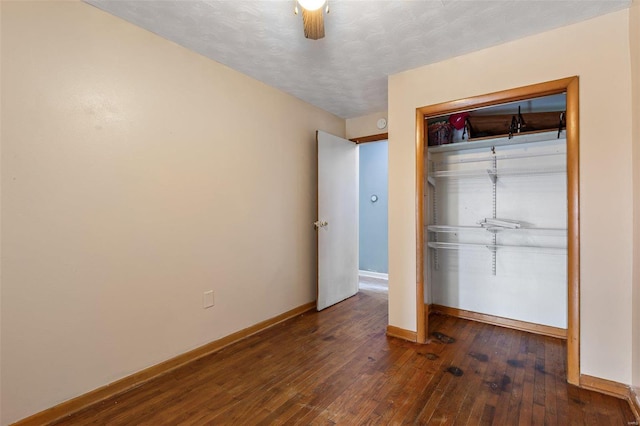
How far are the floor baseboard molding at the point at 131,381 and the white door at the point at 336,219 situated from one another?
3.20 feet

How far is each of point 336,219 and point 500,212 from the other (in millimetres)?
1742

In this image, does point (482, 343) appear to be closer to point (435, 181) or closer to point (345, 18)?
point (435, 181)

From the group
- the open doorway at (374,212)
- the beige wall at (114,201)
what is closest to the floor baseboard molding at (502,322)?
the open doorway at (374,212)

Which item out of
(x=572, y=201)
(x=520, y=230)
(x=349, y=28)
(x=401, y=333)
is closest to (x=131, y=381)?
(x=401, y=333)

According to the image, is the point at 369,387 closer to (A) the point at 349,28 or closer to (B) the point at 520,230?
(B) the point at 520,230

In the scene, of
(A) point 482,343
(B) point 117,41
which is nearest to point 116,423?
(B) point 117,41

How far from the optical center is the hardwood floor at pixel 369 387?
64.7 inches

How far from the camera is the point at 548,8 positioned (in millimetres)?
1802

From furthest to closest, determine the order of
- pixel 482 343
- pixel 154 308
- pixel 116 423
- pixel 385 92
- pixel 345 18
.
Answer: pixel 385 92, pixel 482 343, pixel 154 308, pixel 345 18, pixel 116 423

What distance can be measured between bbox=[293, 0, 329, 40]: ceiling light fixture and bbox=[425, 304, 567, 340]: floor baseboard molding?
7.56 feet

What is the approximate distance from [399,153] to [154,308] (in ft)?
7.56

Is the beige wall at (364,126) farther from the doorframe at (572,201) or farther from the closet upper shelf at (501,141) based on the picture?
the doorframe at (572,201)

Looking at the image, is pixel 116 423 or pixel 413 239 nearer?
pixel 116 423

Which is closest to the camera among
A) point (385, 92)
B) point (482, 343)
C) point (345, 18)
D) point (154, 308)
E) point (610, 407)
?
point (610, 407)
